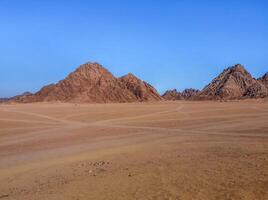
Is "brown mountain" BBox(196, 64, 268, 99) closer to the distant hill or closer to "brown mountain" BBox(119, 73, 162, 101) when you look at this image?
the distant hill

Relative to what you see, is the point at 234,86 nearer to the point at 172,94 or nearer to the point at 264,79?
the point at 264,79

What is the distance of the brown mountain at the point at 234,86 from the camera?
12311cm

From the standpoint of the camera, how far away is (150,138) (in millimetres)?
21781

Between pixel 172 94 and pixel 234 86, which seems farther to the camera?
pixel 172 94

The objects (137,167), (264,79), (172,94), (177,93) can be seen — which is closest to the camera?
(137,167)

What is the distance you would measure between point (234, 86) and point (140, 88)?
34208 mm

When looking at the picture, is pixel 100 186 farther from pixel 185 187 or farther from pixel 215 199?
pixel 215 199

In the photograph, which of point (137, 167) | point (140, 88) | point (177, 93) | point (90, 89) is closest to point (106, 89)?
point (90, 89)

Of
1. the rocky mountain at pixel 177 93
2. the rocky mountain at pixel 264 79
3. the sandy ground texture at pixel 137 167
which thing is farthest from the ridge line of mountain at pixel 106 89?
the sandy ground texture at pixel 137 167

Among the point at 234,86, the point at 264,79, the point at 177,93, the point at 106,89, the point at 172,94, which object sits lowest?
the point at 106,89

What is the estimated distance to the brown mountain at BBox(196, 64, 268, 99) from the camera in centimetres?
12311

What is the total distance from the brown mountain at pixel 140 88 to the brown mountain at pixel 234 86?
1762cm

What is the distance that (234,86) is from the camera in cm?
13550

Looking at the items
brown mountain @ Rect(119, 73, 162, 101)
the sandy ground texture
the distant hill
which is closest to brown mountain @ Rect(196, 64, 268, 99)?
the distant hill
